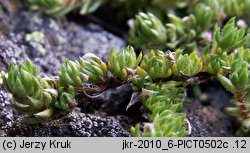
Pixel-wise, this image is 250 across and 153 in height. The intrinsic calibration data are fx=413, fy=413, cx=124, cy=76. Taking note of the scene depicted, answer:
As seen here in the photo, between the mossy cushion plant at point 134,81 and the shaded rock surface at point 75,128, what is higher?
the mossy cushion plant at point 134,81

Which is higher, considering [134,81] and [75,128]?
[134,81]

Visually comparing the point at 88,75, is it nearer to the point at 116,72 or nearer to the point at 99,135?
the point at 116,72

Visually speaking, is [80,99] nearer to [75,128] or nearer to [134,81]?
[75,128]

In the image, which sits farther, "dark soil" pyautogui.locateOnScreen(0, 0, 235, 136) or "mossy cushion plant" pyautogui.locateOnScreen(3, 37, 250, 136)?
"dark soil" pyautogui.locateOnScreen(0, 0, 235, 136)

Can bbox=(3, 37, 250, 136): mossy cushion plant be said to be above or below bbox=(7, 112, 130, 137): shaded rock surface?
above

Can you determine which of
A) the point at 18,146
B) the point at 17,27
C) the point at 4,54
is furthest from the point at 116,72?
the point at 17,27

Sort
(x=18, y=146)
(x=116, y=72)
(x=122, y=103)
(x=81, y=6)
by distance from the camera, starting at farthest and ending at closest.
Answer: (x=81, y=6), (x=122, y=103), (x=116, y=72), (x=18, y=146)

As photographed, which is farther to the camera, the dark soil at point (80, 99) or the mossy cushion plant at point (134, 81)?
the dark soil at point (80, 99)

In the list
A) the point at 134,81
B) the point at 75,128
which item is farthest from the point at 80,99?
the point at 134,81
